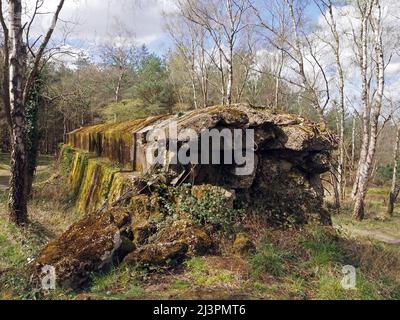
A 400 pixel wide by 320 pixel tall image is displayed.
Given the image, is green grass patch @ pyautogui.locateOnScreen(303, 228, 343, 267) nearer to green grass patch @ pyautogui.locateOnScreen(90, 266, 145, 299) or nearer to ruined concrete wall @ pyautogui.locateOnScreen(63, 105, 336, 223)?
ruined concrete wall @ pyautogui.locateOnScreen(63, 105, 336, 223)

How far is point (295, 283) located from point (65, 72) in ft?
120

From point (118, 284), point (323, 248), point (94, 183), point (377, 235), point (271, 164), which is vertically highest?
point (271, 164)

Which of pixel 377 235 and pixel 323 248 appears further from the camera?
pixel 377 235

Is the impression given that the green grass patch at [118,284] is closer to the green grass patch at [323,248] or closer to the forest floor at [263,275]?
the forest floor at [263,275]

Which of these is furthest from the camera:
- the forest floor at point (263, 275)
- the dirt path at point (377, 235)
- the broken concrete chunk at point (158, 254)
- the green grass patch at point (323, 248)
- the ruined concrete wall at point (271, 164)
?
the dirt path at point (377, 235)

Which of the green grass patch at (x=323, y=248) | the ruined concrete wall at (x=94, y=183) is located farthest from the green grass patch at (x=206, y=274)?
the ruined concrete wall at (x=94, y=183)

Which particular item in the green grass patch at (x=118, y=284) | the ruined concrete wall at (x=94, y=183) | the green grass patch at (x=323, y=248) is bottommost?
the green grass patch at (x=118, y=284)

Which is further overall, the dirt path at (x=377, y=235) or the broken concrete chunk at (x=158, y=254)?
the dirt path at (x=377, y=235)

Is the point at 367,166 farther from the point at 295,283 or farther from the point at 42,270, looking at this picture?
the point at 42,270

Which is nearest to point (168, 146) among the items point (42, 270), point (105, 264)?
point (105, 264)

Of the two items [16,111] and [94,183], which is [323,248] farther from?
[16,111]

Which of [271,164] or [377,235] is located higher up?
[271,164]

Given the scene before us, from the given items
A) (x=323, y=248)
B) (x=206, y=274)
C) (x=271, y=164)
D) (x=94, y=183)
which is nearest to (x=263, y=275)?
(x=206, y=274)

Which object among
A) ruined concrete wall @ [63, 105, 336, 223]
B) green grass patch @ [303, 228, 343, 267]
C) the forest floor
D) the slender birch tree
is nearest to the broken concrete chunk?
the forest floor
